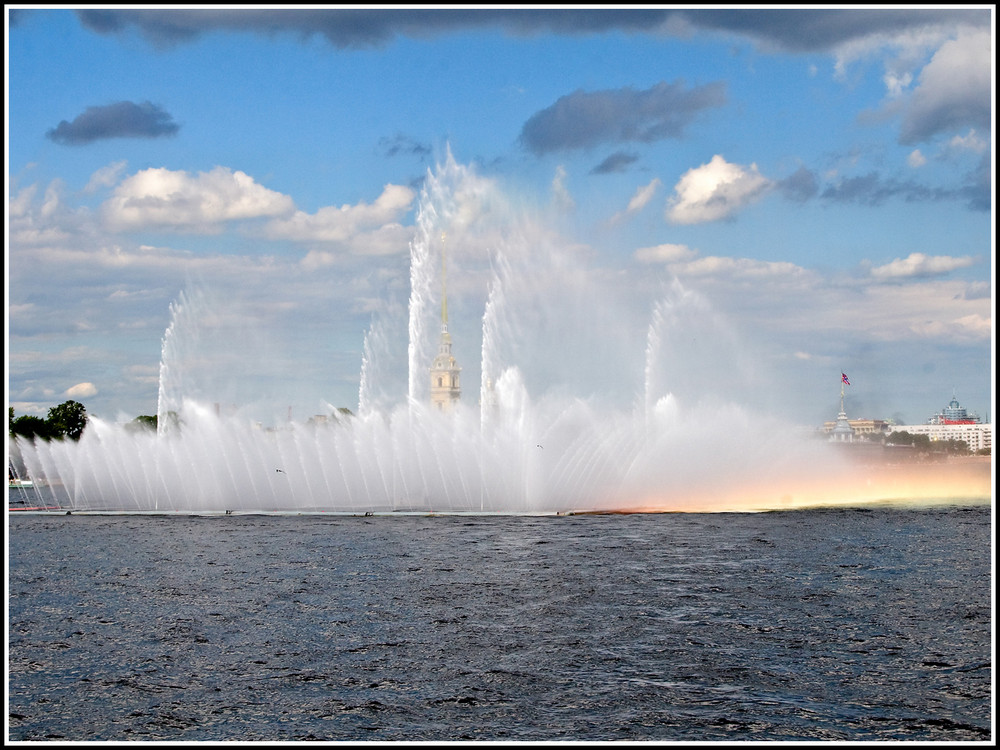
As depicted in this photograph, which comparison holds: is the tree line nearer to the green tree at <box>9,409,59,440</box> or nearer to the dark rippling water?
the green tree at <box>9,409,59,440</box>

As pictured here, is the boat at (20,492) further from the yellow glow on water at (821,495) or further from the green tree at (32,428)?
the yellow glow on water at (821,495)

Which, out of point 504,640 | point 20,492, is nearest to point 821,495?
point 504,640

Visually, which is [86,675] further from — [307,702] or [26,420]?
[26,420]

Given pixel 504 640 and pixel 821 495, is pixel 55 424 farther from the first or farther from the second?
pixel 504 640

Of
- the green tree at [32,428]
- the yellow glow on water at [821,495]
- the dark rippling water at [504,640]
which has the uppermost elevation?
the green tree at [32,428]

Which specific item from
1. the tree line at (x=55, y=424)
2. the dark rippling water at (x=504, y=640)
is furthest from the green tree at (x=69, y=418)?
the dark rippling water at (x=504, y=640)

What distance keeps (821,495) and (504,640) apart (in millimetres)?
70487

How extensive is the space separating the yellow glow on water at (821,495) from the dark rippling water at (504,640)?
2383 centimetres

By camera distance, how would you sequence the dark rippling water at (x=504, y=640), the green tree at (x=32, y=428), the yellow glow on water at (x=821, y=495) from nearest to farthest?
the dark rippling water at (x=504, y=640) < the yellow glow on water at (x=821, y=495) < the green tree at (x=32, y=428)

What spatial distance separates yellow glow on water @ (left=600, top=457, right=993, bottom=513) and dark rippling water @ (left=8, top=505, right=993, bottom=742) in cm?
2383

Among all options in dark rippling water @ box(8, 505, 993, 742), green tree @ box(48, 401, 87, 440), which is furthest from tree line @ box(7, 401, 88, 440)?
dark rippling water @ box(8, 505, 993, 742)

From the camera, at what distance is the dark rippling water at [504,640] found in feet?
65.5

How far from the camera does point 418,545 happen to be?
51.1m

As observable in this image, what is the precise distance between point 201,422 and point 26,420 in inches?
2578
